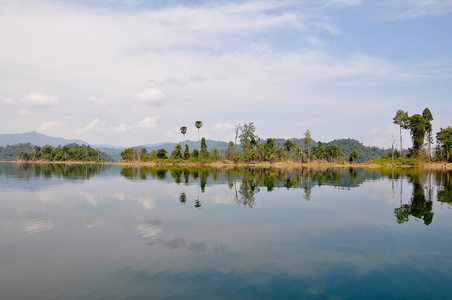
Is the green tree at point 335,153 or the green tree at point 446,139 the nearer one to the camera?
the green tree at point 446,139

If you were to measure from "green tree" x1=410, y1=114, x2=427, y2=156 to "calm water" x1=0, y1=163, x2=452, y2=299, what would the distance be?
81745 mm

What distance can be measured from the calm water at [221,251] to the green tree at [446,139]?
82831 millimetres

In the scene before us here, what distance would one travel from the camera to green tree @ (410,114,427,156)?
298ft

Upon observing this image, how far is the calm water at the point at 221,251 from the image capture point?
9.01m

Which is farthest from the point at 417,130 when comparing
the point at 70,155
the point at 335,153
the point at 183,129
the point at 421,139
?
the point at 70,155

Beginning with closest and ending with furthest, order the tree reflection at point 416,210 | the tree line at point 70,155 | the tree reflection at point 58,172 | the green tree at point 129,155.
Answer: the tree reflection at point 416,210, the tree reflection at point 58,172, the green tree at point 129,155, the tree line at point 70,155

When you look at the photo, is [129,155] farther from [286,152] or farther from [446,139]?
[446,139]

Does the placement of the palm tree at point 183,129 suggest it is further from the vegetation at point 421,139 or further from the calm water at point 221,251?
the calm water at point 221,251

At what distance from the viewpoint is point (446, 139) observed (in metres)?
88.4

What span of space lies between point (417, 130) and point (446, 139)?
7.86 m

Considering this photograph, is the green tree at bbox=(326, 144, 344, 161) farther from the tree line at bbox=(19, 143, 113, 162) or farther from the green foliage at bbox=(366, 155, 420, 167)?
the tree line at bbox=(19, 143, 113, 162)

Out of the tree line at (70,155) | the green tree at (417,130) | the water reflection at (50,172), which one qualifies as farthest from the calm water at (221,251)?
the tree line at (70,155)

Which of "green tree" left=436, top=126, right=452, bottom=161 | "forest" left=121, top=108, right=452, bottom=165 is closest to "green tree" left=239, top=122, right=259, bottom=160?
"forest" left=121, top=108, right=452, bottom=165

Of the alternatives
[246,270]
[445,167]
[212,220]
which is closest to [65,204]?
[212,220]
